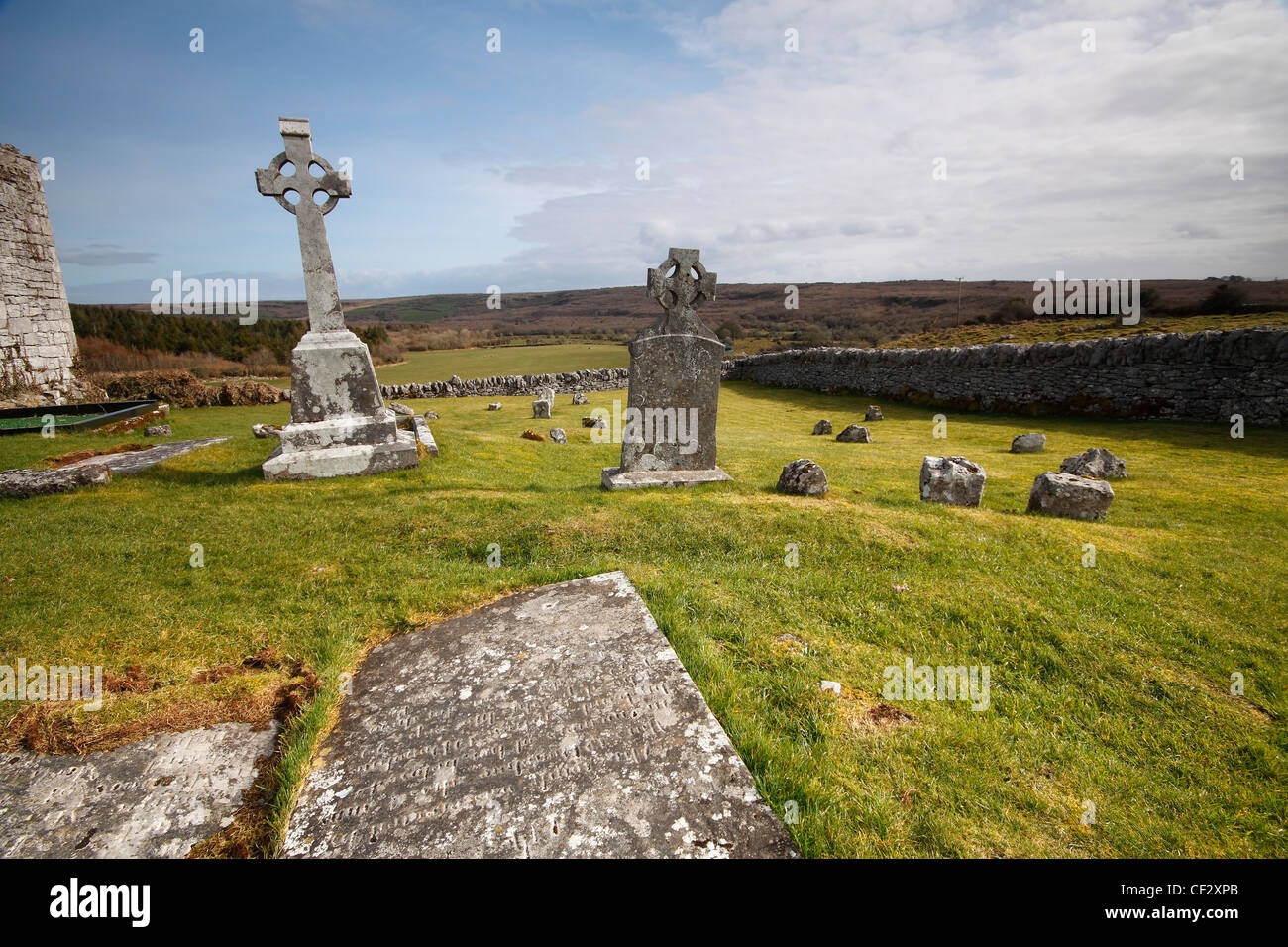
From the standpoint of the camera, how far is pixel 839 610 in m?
4.45

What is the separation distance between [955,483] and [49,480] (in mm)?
11365

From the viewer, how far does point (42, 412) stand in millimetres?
13430

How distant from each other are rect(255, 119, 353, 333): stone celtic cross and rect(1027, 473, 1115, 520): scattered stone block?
32.1ft

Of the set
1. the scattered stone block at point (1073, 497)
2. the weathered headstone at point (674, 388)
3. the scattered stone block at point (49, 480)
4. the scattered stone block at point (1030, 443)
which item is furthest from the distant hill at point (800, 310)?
the scattered stone block at point (49, 480)

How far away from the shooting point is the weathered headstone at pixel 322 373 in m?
7.86

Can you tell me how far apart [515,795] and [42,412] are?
1797 centimetres

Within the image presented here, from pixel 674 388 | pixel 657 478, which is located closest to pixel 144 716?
pixel 657 478

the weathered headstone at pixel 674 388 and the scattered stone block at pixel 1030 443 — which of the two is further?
the scattered stone block at pixel 1030 443

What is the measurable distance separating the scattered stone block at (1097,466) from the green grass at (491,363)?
2419 centimetres

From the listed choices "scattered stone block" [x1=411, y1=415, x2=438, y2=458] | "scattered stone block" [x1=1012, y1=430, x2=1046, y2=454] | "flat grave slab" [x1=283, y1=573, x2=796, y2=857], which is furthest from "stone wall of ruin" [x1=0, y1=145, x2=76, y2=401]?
"scattered stone block" [x1=1012, y1=430, x2=1046, y2=454]

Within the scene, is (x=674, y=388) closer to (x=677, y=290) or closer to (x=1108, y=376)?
(x=677, y=290)

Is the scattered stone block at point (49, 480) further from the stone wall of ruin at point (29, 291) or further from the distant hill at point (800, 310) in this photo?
the distant hill at point (800, 310)

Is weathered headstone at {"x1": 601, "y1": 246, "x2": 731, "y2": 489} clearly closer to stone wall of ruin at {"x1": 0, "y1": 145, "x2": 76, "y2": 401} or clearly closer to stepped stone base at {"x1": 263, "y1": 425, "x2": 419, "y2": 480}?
stepped stone base at {"x1": 263, "y1": 425, "x2": 419, "y2": 480}
